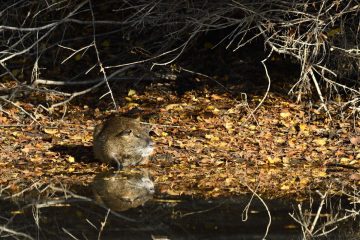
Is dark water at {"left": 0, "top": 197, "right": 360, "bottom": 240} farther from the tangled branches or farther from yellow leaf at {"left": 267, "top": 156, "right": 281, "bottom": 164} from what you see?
the tangled branches

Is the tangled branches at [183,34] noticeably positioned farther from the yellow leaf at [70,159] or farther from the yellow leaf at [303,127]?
the yellow leaf at [70,159]

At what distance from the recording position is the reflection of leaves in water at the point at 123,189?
831 centimetres

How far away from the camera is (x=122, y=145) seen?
10.3 metres

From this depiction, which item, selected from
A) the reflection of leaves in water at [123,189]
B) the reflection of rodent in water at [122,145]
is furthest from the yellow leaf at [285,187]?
the reflection of rodent in water at [122,145]

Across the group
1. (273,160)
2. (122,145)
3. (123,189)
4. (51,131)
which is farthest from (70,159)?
(273,160)

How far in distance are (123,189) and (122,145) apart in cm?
138

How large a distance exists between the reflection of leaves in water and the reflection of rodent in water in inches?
11.2

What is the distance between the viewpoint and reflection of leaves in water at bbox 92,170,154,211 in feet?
27.3

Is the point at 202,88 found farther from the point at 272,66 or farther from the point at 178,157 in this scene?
the point at 178,157

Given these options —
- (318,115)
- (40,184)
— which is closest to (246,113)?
(318,115)

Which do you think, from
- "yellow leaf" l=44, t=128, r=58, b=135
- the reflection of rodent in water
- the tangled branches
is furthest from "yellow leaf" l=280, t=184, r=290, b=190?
"yellow leaf" l=44, t=128, r=58, b=135

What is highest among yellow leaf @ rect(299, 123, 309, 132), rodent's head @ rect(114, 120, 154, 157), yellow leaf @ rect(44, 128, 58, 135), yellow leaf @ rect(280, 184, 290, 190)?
yellow leaf @ rect(280, 184, 290, 190)

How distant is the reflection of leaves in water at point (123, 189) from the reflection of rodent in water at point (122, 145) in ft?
0.94

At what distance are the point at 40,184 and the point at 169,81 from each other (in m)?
5.01
